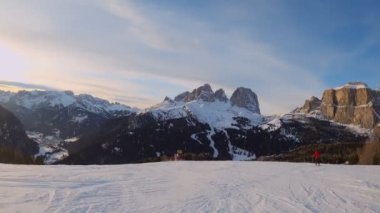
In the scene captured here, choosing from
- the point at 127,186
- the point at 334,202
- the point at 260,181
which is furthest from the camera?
the point at 260,181

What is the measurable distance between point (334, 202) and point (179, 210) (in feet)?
21.0

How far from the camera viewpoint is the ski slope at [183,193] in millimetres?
15336

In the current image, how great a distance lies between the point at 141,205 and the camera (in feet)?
51.2

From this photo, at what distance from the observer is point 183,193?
61.9ft

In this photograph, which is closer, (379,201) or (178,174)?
(379,201)

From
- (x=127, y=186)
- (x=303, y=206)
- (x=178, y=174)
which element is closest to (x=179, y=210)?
(x=303, y=206)

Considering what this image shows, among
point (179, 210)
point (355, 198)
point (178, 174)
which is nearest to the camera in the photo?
point (179, 210)

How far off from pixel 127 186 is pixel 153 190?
147 cm

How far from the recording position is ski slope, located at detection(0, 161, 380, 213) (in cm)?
1534

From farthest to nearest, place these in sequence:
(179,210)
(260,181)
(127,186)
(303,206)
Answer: (260,181) → (127,186) → (303,206) → (179,210)

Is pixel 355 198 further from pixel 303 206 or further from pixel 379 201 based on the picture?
pixel 303 206

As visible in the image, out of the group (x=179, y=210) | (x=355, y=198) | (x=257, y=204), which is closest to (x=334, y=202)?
(x=355, y=198)

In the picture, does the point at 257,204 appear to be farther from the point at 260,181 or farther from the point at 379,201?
the point at 260,181

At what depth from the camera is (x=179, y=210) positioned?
14922mm
